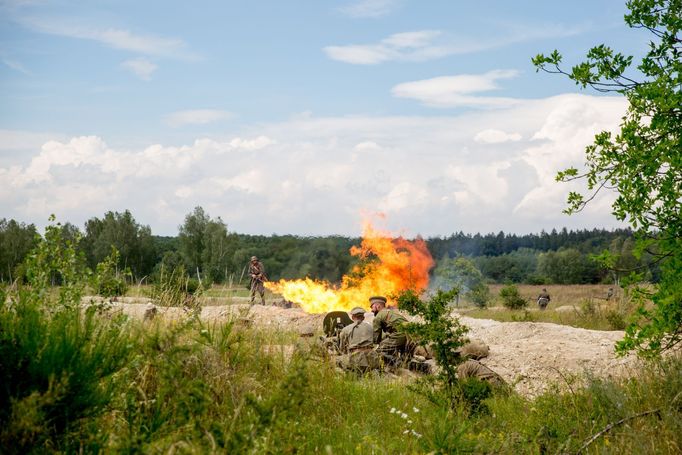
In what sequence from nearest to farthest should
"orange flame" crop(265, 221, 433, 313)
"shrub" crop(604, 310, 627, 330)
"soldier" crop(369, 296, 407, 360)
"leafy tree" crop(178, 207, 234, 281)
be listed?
"soldier" crop(369, 296, 407, 360) < "shrub" crop(604, 310, 627, 330) < "orange flame" crop(265, 221, 433, 313) < "leafy tree" crop(178, 207, 234, 281)

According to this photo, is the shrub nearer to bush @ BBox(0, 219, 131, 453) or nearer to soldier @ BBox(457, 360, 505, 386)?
soldier @ BBox(457, 360, 505, 386)

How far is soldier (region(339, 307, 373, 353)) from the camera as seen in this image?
11.8 metres

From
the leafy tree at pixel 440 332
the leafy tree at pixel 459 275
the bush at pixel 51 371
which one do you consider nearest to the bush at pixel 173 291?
the leafy tree at pixel 440 332

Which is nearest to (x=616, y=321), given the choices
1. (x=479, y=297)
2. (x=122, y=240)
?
(x=479, y=297)

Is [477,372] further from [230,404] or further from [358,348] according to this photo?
[230,404]

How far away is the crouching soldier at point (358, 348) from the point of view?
1006 cm

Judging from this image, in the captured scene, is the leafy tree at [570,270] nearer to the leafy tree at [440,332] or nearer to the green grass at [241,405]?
the leafy tree at [440,332]

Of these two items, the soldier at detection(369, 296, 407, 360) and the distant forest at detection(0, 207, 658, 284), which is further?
the distant forest at detection(0, 207, 658, 284)

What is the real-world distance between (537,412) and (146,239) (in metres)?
57.2

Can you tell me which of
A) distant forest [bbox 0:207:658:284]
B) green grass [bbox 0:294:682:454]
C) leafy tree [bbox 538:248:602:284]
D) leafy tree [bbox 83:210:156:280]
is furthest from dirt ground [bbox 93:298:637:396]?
leafy tree [bbox 538:248:602:284]

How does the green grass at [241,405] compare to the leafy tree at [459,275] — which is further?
the leafy tree at [459,275]

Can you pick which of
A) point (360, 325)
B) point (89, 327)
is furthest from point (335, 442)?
point (360, 325)

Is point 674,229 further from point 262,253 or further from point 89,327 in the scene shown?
point 262,253

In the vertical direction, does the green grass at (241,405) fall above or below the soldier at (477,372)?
above
